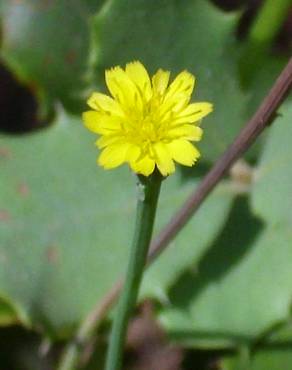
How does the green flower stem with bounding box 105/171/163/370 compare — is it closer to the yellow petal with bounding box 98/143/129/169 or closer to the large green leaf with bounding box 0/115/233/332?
the yellow petal with bounding box 98/143/129/169

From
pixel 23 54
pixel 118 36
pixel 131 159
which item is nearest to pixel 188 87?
pixel 131 159

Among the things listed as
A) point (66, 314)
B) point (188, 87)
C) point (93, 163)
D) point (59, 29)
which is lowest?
point (66, 314)

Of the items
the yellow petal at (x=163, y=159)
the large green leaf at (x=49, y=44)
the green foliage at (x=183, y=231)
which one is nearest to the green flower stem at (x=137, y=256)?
the yellow petal at (x=163, y=159)

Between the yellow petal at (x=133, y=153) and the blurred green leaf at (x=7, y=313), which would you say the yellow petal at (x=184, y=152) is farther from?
the blurred green leaf at (x=7, y=313)

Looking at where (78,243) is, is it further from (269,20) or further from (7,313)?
(269,20)

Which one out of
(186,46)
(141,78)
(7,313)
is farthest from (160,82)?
(7,313)

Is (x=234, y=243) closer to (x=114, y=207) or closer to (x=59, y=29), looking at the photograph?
(x=114, y=207)
